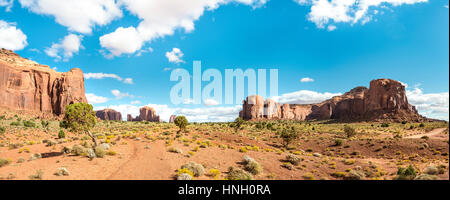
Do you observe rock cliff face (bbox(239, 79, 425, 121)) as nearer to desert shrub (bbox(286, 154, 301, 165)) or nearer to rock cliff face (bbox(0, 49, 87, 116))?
desert shrub (bbox(286, 154, 301, 165))

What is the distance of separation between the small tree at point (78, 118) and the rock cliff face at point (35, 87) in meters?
96.0

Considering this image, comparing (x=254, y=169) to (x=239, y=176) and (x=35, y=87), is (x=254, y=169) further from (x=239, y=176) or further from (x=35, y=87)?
(x=35, y=87)

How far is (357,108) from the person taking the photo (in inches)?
4902

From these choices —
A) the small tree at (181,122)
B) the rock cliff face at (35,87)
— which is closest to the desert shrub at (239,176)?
the small tree at (181,122)

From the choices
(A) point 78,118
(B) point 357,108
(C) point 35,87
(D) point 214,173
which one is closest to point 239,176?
(D) point 214,173

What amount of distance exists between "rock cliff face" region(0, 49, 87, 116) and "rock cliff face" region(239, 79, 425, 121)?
11643 centimetres

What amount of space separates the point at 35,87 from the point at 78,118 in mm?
110823

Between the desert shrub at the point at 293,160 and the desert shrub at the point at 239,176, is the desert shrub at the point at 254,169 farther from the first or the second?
the desert shrub at the point at 293,160

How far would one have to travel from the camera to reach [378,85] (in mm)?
95938

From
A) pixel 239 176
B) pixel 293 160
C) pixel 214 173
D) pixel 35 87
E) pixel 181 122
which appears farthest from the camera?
pixel 35 87

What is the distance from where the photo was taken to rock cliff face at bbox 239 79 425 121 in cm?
8503

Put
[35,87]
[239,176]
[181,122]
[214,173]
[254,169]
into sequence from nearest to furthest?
[239,176] < [214,173] < [254,169] < [181,122] < [35,87]
